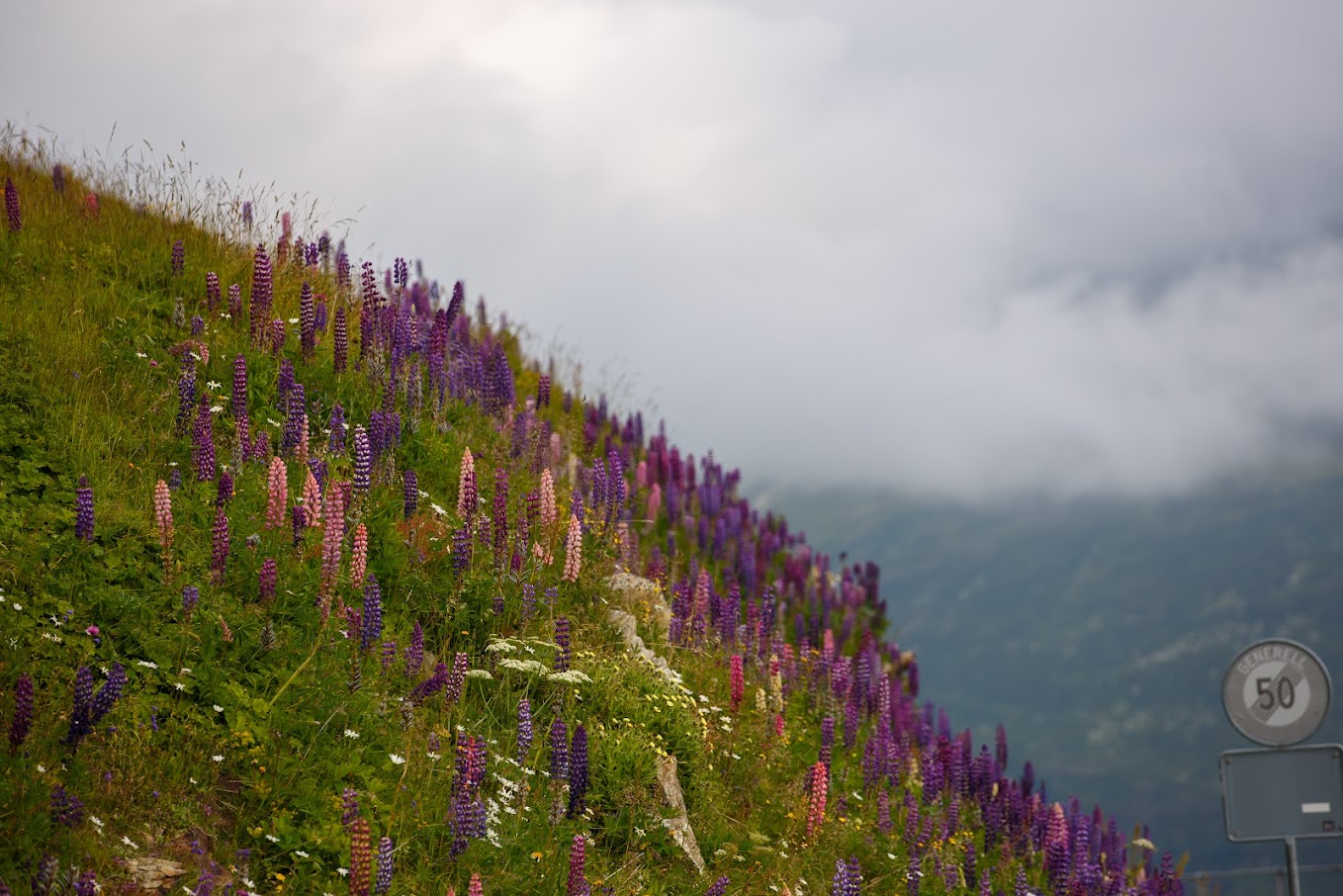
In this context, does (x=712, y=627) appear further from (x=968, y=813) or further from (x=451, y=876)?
(x=451, y=876)

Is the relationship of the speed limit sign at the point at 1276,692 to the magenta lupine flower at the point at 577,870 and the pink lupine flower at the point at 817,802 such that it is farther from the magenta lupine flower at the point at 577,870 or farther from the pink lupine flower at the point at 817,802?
the magenta lupine flower at the point at 577,870

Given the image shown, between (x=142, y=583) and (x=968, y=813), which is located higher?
(x=142, y=583)

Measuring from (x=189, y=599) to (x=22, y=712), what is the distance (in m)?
1.58

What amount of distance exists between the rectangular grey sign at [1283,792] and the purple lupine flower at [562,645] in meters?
7.53

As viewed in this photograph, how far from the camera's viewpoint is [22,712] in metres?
6.40

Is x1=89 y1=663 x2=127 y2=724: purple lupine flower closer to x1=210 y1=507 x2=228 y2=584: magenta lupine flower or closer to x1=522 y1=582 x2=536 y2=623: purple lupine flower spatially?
x1=210 y1=507 x2=228 y2=584: magenta lupine flower

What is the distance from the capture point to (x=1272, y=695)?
519 inches

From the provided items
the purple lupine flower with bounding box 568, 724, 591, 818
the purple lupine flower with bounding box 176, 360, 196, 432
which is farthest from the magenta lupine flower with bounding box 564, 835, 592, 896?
the purple lupine flower with bounding box 176, 360, 196, 432

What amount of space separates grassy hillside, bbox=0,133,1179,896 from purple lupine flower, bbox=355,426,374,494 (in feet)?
0.10

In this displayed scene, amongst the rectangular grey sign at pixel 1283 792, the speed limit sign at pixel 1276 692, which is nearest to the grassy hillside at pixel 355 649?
the rectangular grey sign at pixel 1283 792

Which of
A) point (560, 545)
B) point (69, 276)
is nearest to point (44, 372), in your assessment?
point (69, 276)

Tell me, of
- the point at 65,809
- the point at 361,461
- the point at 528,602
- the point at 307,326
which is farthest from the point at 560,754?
the point at 307,326

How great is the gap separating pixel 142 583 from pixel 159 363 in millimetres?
3274

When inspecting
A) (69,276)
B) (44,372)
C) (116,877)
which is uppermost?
(69,276)
